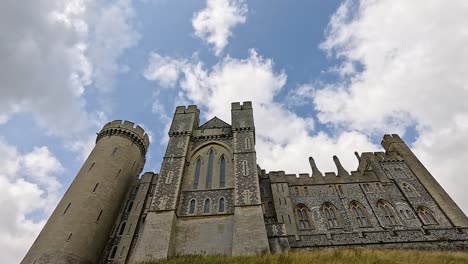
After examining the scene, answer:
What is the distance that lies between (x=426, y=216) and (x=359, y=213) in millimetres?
5961

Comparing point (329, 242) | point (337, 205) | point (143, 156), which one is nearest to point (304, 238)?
point (329, 242)

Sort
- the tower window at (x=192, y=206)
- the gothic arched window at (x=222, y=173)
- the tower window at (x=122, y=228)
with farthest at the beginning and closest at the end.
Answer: the tower window at (x=122, y=228)
the gothic arched window at (x=222, y=173)
the tower window at (x=192, y=206)

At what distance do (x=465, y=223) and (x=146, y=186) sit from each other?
2871 cm

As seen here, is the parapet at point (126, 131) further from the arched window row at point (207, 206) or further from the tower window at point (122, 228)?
the arched window row at point (207, 206)

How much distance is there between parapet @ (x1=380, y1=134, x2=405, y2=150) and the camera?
3164 cm

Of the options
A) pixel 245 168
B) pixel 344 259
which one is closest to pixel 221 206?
pixel 245 168

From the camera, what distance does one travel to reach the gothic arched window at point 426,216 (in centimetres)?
2322

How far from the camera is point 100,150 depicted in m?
25.8

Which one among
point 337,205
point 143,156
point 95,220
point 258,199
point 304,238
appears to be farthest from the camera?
point 143,156

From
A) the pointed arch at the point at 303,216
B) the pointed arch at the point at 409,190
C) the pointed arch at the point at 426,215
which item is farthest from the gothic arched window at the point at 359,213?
the pointed arch at the point at 409,190

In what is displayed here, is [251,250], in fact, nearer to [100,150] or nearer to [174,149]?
[174,149]

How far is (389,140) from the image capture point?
31.9m

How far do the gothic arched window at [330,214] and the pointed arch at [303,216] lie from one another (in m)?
1.59

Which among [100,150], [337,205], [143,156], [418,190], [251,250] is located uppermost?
[143,156]
